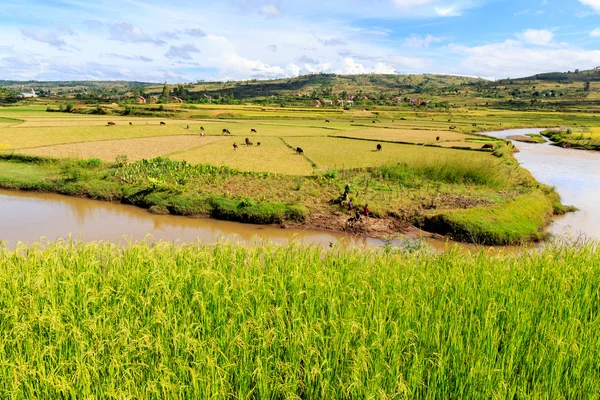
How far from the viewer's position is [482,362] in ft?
11.9

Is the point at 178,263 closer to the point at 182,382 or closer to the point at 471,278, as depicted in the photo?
the point at 182,382

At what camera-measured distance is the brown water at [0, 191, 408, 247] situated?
1200cm

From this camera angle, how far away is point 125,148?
25.6m

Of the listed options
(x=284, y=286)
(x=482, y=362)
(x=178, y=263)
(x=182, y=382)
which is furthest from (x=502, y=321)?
A: (x=178, y=263)

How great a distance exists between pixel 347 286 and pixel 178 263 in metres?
2.82

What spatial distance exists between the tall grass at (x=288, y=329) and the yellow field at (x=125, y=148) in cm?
1868

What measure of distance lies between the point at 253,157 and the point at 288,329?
66.8 feet

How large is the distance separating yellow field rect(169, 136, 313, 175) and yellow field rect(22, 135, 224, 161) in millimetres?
1714

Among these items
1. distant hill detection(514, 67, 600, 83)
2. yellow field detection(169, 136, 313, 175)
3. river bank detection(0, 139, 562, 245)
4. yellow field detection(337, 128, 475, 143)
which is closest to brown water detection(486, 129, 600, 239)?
river bank detection(0, 139, 562, 245)

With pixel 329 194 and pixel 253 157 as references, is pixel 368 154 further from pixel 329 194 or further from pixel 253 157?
pixel 329 194

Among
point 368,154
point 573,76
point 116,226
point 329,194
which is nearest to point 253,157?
point 368,154

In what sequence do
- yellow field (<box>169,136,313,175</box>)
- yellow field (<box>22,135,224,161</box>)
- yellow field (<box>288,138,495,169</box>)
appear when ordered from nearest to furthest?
yellow field (<box>169,136,313,175</box>) < yellow field (<box>288,138,495,169</box>) < yellow field (<box>22,135,224,161</box>)

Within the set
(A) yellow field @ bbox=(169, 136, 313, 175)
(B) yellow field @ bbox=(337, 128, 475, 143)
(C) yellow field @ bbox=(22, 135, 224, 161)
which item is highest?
(B) yellow field @ bbox=(337, 128, 475, 143)

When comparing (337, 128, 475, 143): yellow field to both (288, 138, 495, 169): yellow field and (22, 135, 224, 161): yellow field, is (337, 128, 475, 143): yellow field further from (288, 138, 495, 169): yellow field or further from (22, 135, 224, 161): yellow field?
(22, 135, 224, 161): yellow field
